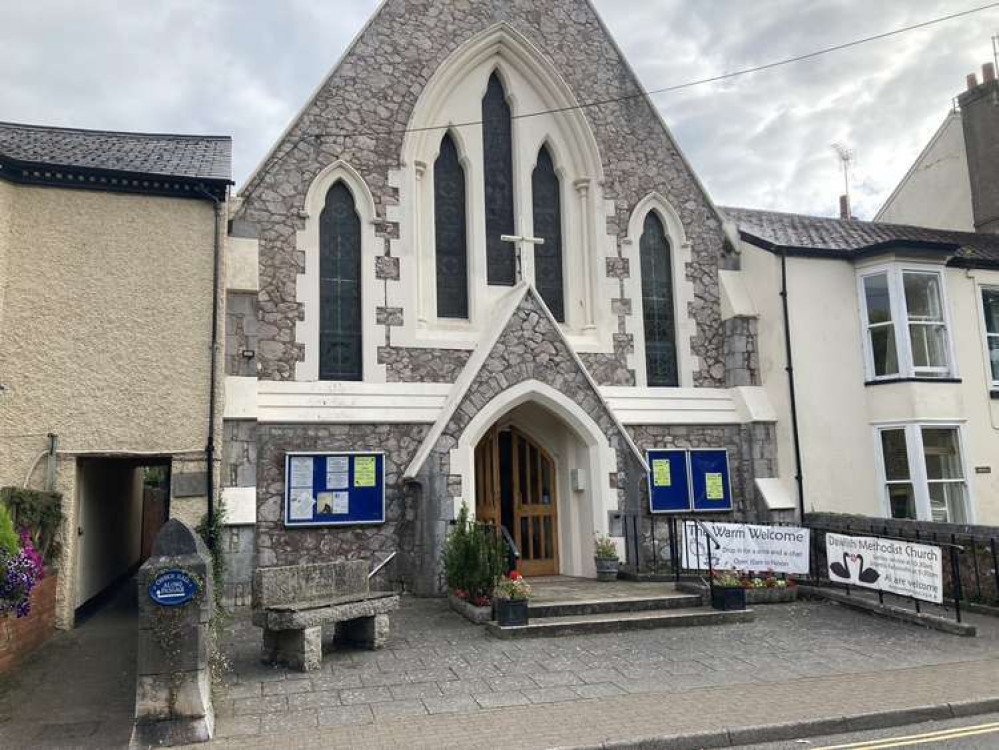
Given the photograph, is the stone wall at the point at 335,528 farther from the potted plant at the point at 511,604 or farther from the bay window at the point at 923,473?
the bay window at the point at 923,473

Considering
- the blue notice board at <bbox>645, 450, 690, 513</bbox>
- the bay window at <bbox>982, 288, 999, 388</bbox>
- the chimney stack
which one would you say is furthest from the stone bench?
the chimney stack

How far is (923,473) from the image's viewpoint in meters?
14.5

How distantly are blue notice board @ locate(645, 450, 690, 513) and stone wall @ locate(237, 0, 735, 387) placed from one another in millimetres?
1509

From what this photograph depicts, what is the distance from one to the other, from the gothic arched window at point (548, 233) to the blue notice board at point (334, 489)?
14.5ft

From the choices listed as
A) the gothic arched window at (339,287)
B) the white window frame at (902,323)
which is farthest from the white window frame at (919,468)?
the gothic arched window at (339,287)

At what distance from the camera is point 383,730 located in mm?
6141

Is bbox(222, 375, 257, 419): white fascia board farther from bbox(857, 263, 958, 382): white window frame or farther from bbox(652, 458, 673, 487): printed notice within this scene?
bbox(857, 263, 958, 382): white window frame

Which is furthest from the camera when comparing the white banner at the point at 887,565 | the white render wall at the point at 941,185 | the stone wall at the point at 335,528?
the white render wall at the point at 941,185

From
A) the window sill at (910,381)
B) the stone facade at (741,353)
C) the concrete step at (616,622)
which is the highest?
the stone facade at (741,353)

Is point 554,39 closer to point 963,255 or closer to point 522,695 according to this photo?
point 963,255

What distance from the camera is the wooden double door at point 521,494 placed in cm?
1362

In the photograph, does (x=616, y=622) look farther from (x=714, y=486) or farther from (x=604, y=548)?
(x=714, y=486)

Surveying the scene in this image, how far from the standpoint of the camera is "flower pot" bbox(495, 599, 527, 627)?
31.0 ft

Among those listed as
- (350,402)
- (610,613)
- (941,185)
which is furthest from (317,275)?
(941,185)
